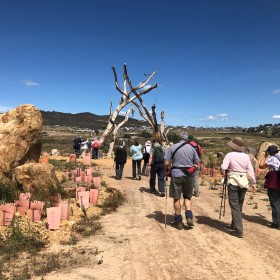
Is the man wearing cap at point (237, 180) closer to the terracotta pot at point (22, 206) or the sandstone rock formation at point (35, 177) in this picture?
the terracotta pot at point (22, 206)

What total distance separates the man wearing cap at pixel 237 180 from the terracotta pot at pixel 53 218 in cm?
358

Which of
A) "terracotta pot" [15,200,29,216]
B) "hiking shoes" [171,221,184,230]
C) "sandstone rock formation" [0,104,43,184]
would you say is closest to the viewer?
"hiking shoes" [171,221,184,230]

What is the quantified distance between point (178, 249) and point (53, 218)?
273cm

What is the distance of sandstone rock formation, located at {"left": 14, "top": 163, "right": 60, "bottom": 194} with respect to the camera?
973 cm

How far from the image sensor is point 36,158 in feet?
39.6

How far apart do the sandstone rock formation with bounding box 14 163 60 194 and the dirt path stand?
2143mm

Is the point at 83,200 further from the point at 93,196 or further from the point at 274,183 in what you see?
the point at 274,183

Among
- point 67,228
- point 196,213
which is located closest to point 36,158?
point 67,228

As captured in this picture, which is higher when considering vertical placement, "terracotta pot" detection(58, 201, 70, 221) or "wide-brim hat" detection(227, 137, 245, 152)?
"wide-brim hat" detection(227, 137, 245, 152)

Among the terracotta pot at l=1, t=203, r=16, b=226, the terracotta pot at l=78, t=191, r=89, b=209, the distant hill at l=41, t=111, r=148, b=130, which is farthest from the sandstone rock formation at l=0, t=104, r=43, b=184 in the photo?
the distant hill at l=41, t=111, r=148, b=130

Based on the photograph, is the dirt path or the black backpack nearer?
the dirt path

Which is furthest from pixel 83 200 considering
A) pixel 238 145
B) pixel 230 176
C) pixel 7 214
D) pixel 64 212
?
pixel 238 145

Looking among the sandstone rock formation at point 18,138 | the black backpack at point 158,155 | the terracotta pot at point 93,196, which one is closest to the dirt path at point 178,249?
the terracotta pot at point 93,196

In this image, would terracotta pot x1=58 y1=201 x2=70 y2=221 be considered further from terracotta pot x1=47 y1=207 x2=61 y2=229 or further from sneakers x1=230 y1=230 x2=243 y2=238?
sneakers x1=230 y1=230 x2=243 y2=238
